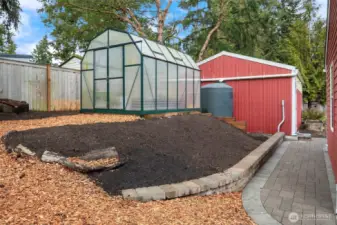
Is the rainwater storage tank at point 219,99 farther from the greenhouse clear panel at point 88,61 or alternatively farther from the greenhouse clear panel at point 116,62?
the greenhouse clear panel at point 88,61

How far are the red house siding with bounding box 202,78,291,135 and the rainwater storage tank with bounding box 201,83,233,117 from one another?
2.34 ft

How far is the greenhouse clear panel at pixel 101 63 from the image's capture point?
7.92 m

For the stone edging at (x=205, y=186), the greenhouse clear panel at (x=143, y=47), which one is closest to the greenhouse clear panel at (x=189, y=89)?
the greenhouse clear panel at (x=143, y=47)

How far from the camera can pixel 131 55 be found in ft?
23.5

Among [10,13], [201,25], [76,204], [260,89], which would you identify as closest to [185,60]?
Result: [260,89]

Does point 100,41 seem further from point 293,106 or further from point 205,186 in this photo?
point 293,106

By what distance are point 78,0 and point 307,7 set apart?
19.2 m

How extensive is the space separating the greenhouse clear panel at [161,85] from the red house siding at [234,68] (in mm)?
3821

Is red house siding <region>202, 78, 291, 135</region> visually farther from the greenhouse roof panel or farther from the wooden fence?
the wooden fence

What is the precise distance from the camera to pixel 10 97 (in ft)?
28.0

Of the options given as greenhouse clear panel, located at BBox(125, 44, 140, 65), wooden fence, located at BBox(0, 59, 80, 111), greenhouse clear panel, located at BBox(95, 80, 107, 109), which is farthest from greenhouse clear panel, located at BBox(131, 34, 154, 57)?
wooden fence, located at BBox(0, 59, 80, 111)

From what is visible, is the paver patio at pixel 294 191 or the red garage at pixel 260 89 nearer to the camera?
the paver patio at pixel 294 191

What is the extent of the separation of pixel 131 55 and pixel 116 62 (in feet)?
2.15

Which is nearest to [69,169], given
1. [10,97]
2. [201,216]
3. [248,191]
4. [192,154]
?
[201,216]
